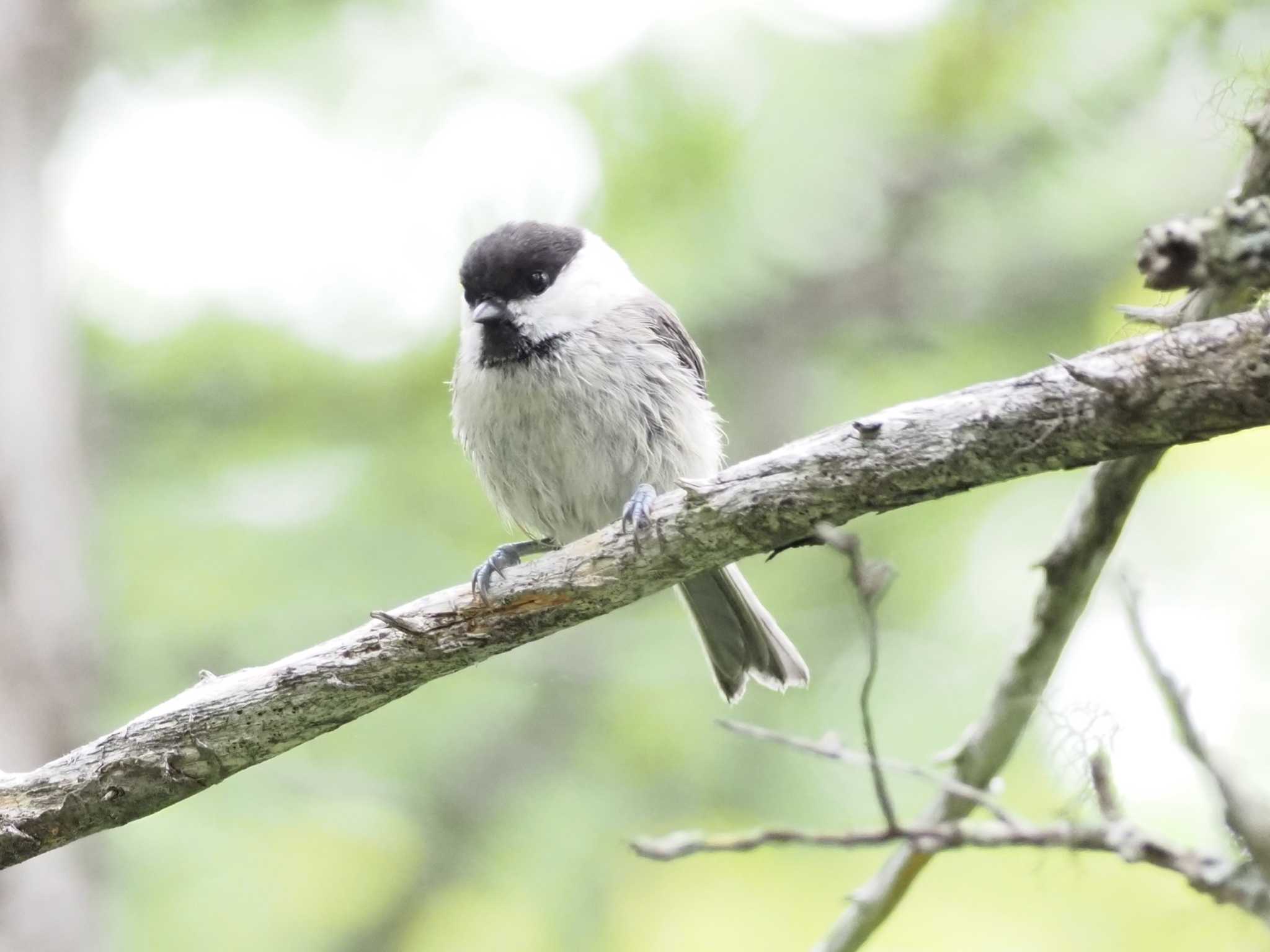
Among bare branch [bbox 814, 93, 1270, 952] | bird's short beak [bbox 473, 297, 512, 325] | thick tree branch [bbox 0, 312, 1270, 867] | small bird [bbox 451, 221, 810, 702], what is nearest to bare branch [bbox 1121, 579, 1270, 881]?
thick tree branch [bbox 0, 312, 1270, 867]

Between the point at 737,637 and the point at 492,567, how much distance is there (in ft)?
3.52

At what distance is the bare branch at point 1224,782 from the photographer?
1.27 m

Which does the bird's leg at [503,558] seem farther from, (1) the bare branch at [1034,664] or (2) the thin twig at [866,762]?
(1) the bare branch at [1034,664]

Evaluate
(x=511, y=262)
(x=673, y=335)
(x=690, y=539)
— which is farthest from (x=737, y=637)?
(x=690, y=539)

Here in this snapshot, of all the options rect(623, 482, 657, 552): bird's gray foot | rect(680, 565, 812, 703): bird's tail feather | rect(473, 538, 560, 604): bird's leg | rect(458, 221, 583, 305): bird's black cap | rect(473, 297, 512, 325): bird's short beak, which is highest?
rect(458, 221, 583, 305): bird's black cap

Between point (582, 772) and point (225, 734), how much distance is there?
3.28 meters

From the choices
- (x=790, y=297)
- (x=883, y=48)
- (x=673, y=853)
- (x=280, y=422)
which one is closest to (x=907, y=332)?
(x=790, y=297)

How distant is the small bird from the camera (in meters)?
3.33

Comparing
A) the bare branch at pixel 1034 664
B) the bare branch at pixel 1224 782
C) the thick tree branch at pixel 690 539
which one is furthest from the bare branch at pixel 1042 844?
the thick tree branch at pixel 690 539

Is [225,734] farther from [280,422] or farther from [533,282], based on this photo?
[280,422]

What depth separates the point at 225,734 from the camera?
7.24 ft

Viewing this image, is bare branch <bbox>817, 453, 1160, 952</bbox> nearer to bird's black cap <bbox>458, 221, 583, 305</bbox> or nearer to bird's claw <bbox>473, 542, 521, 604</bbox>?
bird's claw <bbox>473, 542, 521, 604</bbox>

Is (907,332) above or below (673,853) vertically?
above

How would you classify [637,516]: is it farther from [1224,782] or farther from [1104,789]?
[1224,782]
